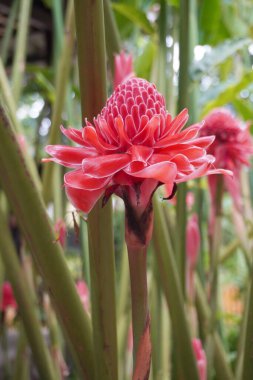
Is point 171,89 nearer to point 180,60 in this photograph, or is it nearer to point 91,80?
point 180,60

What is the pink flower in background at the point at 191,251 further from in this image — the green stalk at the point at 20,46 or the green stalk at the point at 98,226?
the green stalk at the point at 20,46

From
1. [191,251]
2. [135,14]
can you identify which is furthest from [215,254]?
[135,14]

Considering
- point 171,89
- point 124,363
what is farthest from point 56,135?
point 124,363

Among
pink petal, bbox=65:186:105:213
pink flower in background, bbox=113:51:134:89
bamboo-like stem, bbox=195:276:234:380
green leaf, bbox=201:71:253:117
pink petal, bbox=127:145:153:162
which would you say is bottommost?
bamboo-like stem, bbox=195:276:234:380

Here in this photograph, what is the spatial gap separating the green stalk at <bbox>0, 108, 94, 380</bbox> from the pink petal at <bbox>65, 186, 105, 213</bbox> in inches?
1.8

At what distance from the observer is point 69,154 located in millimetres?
217

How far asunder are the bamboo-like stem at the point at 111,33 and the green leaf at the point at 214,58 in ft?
0.46

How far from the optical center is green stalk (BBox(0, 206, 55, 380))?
36cm

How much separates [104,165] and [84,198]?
2 cm

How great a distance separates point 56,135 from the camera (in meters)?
0.54

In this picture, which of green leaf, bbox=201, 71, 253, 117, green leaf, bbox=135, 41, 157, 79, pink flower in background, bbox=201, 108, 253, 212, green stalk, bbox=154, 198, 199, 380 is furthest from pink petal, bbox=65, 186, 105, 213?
green leaf, bbox=135, 41, 157, 79

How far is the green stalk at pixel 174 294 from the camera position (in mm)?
307

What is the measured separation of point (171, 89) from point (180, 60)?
0.61 feet

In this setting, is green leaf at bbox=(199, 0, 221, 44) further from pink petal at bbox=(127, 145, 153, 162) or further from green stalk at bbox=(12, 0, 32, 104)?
pink petal at bbox=(127, 145, 153, 162)
